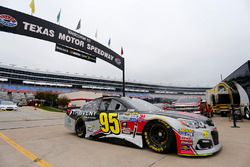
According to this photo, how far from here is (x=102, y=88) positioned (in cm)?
8719

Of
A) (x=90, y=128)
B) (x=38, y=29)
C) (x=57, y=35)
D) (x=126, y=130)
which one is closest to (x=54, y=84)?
(x=57, y=35)

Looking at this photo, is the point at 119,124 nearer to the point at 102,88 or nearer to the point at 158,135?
the point at 158,135

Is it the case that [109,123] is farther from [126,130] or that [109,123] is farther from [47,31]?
[47,31]

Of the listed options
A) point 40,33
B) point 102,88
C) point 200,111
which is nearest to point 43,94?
point 40,33

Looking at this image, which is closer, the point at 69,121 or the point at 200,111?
the point at 69,121

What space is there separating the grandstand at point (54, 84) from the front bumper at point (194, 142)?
6875 centimetres

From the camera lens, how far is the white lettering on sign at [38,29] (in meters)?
8.80

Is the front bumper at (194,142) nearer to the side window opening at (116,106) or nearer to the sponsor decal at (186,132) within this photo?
the sponsor decal at (186,132)

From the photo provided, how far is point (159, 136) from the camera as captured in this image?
3561mm

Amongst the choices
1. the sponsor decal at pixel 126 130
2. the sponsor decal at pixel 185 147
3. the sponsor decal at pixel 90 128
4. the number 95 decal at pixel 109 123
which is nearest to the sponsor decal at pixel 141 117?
the sponsor decal at pixel 126 130

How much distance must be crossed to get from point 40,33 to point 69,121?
239 inches

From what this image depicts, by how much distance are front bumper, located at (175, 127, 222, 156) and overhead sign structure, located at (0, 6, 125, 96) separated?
30.2ft

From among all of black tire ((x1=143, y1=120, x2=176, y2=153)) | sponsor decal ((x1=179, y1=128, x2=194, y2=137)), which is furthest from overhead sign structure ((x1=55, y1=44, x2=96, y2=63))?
sponsor decal ((x1=179, y1=128, x2=194, y2=137))

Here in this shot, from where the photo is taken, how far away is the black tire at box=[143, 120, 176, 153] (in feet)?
10.9
